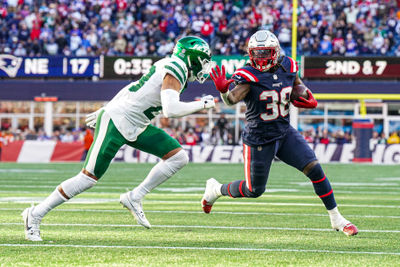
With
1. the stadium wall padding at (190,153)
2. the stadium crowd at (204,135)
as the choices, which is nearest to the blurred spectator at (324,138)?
the stadium crowd at (204,135)

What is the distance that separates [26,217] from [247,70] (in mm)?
2015

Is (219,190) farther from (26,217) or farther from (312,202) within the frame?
(312,202)

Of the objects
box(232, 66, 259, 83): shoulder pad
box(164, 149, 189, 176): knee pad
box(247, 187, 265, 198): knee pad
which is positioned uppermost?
box(232, 66, 259, 83): shoulder pad

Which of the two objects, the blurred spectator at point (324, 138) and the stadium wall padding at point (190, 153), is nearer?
the stadium wall padding at point (190, 153)

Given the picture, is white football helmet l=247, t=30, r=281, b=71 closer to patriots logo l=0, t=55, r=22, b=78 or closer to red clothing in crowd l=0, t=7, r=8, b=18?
patriots logo l=0, t=55, r=22, b=78

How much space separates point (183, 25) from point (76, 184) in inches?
849

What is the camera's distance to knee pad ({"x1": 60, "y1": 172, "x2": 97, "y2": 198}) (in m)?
5.58

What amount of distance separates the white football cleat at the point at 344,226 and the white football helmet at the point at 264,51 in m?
1.28

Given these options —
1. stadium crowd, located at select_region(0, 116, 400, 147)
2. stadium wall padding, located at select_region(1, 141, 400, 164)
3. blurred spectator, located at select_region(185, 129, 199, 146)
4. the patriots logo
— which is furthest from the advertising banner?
stadium wall padding, located at select_region(1, 141, 400, 164)

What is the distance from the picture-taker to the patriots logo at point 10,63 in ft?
86.2

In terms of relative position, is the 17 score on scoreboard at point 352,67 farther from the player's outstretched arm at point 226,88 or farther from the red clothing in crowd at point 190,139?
the player's outstretched arm at point 226,88

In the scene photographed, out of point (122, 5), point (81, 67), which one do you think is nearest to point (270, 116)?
point (81, 67)

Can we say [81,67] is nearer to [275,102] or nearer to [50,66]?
[50,66]

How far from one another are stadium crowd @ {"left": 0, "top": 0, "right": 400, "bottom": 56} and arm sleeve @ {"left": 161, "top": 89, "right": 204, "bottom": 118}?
2000 cm
